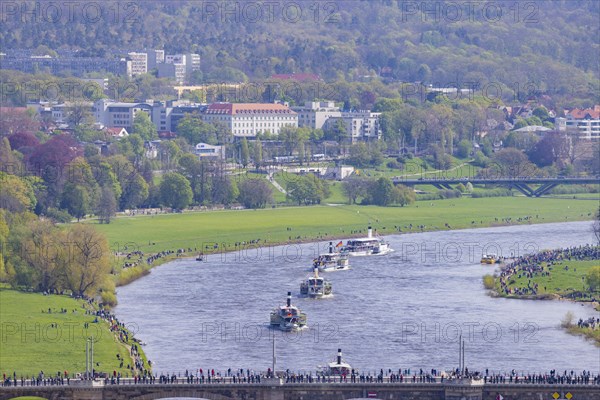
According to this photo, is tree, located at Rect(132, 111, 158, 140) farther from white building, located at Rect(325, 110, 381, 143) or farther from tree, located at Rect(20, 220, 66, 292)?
tree, located at Rect(20, 220, 66, 292)

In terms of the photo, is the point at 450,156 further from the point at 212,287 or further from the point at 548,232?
the point at 212,287

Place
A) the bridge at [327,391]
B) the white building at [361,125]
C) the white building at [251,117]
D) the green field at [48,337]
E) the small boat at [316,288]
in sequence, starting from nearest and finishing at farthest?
the bridge at [327,391], the green field at [48,337], the small boat at [316,288], the white building at [251,117], the white building at [361,125]

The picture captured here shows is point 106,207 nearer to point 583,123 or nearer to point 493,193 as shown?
point 493,193

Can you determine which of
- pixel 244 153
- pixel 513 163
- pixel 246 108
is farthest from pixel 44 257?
pixel 246 108

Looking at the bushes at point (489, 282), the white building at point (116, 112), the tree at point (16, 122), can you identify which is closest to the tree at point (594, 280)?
the bushes at point (489, 282)

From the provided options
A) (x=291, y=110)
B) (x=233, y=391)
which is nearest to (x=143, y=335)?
(x=233, y=391)

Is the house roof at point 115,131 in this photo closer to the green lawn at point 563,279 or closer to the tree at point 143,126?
the tree at point 143,126
